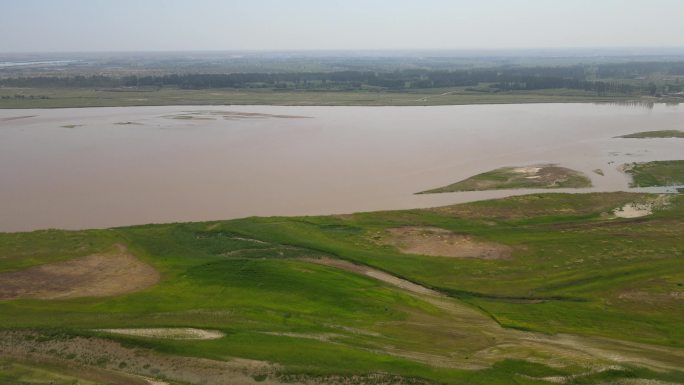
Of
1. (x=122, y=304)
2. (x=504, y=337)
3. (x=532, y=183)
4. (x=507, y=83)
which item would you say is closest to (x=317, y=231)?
(x=122, y=304)

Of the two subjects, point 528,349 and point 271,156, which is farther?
point 271,156

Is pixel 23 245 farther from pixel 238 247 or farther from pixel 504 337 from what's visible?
pixel 504 337

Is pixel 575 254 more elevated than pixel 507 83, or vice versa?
pixel 507 83

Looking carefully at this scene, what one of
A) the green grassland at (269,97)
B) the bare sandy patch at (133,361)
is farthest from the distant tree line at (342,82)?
the bare sandy patch at (133,361)

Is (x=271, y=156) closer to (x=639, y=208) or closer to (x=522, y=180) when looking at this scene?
(x=522, y=180)

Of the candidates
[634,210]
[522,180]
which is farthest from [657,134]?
[634,210]

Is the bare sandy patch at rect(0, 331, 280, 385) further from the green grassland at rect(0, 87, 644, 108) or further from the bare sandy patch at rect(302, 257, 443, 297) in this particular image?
the green grassland at rect(0, 87, 644, 108)

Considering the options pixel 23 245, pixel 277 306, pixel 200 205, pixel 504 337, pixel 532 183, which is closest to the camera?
pixel 504 337
